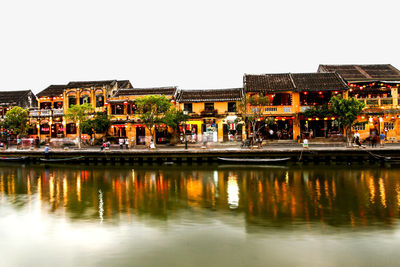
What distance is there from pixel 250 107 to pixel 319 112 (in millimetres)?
7266

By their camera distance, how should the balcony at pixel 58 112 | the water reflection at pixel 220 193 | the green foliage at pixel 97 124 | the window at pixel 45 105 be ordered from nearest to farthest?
the water reflection at pixel 220 193
the green foliage at pixel 97 124
the balcony at pixel 58 112
the window at pixel 45 105

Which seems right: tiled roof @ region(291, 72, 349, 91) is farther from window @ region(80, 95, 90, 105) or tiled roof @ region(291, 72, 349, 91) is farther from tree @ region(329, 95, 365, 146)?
window @ region(80, 95, 90, 105)

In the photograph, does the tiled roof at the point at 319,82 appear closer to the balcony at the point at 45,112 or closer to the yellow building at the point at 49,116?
the yellow building at the point at 49,116

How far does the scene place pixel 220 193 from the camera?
14.9m

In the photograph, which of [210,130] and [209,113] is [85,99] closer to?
[209,113]

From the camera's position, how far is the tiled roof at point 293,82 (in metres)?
30.1

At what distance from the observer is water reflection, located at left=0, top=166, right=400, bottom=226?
1139cm

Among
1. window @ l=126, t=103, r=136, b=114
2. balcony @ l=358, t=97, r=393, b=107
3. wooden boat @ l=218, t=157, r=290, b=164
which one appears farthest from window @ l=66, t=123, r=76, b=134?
balcony @ l=358, t=97, r=393, b=107

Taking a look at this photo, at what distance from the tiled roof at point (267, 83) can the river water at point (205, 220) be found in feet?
44.3

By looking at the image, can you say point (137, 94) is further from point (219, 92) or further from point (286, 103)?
point (286, 103)

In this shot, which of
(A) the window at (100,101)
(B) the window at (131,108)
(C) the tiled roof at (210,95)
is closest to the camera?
(C) the tiled roof at (210,95)

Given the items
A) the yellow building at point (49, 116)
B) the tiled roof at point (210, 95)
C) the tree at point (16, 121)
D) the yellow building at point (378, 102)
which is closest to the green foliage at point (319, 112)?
the yellow building at point (378, 102)

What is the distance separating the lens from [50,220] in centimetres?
1132

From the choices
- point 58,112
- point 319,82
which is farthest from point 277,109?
point 58,112
